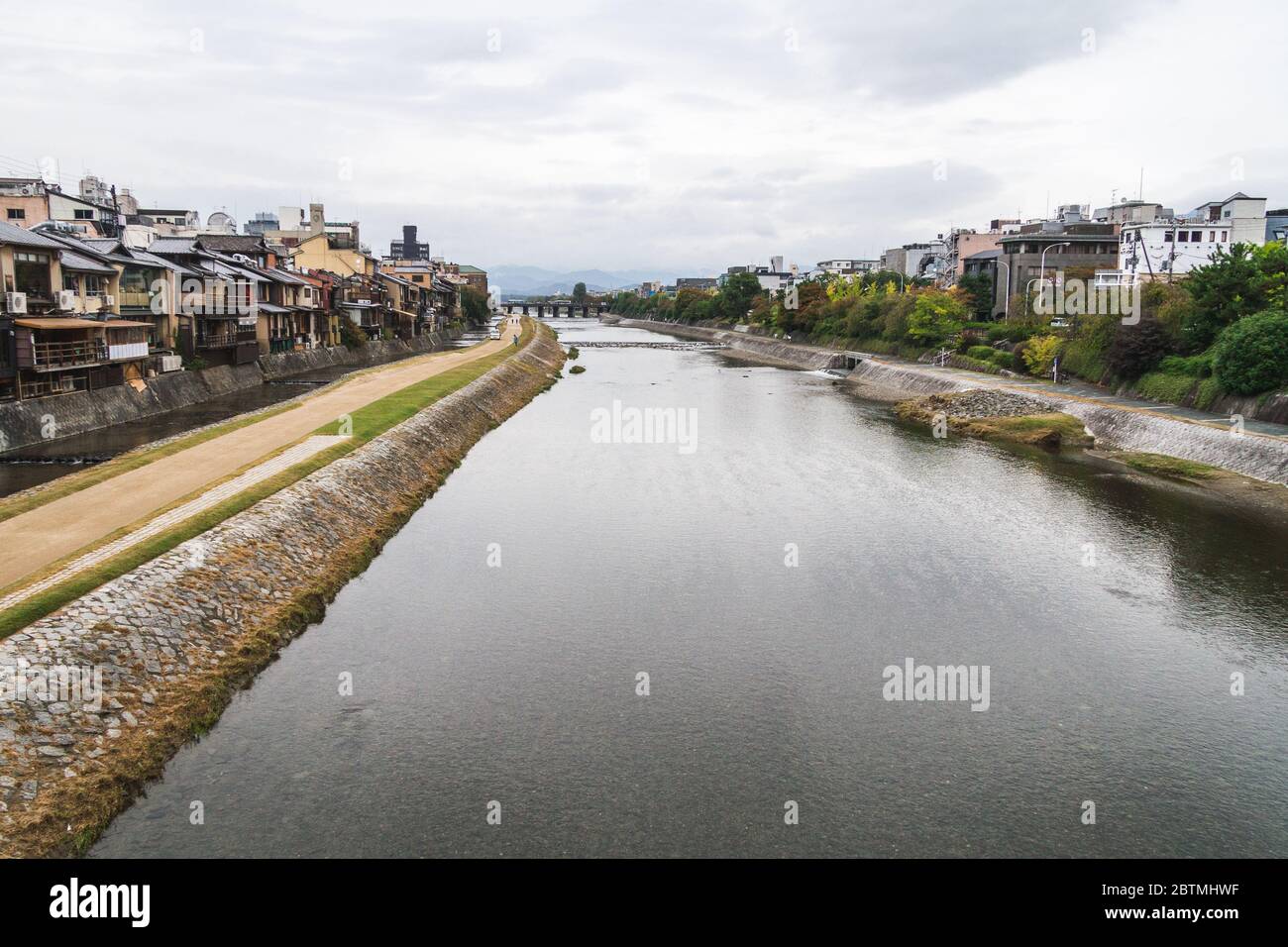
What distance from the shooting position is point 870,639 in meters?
16.9

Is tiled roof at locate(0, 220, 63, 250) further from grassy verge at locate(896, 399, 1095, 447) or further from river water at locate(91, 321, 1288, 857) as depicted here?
grassy verge at locate(896, 399, 1095, 447)

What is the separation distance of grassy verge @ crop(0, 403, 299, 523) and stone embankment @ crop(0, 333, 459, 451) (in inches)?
182

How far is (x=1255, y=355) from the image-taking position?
113ft

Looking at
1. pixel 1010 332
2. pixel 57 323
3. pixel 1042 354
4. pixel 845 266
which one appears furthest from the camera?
pixel 845 266

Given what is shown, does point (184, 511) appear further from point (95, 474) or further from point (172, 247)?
point (172, 247)

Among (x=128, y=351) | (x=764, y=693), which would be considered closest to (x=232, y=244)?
(x=128, y=351)

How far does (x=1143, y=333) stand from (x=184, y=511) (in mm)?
42318

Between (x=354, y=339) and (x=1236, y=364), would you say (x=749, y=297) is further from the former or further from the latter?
(x=1236, y=364)

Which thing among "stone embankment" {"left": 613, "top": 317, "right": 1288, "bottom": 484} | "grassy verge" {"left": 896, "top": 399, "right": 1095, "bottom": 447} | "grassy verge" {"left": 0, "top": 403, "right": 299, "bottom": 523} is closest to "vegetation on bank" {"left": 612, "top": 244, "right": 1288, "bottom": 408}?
"stone embankment" {"left": 613, "top": 317, "right": 1288, "bottom": 484}

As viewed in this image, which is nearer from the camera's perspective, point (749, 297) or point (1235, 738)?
point (1235, 738)

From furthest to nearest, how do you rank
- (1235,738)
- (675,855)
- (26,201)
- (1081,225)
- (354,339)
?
1. (1081,225)
2. (354,339)
3. (26,201)
4. (1235,738)
5. (675,855)

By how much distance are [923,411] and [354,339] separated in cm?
5002
